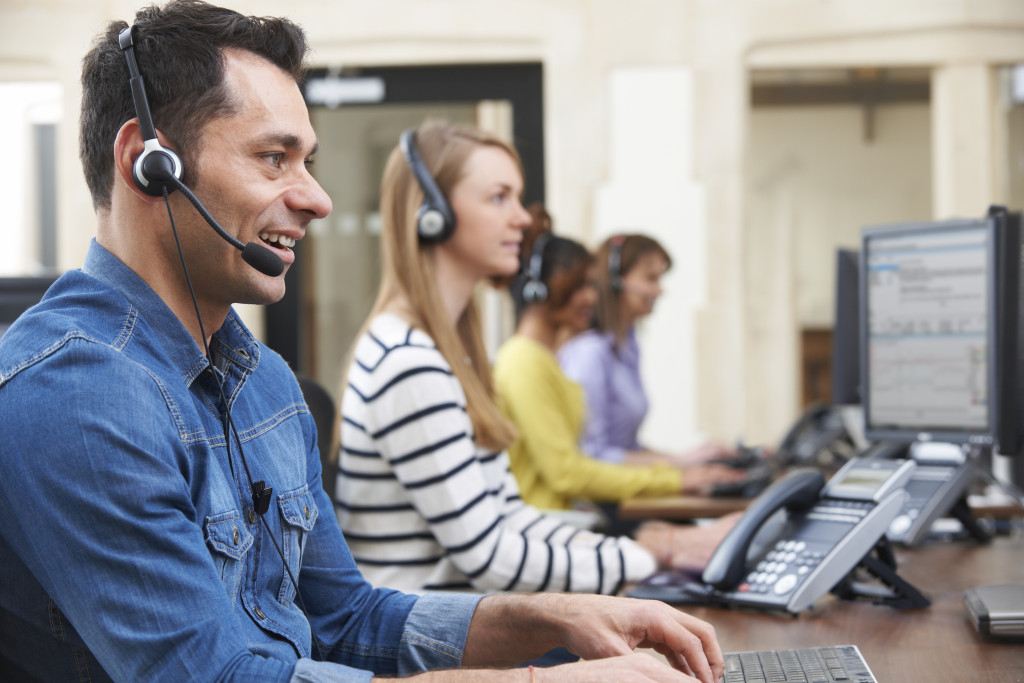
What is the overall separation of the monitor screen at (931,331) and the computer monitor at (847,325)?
0.52m

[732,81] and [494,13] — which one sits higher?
[494,13]

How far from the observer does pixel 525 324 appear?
3.06 m

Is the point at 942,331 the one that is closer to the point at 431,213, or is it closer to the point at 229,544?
the point at 431,213

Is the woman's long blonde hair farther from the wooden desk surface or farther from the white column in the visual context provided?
the white column

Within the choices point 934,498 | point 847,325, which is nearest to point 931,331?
point 934,498

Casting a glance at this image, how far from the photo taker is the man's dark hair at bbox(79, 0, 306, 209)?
3.32 ft

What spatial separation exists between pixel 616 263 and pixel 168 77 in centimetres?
281

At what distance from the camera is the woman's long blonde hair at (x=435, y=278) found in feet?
6.07

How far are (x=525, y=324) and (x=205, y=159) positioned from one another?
207cm

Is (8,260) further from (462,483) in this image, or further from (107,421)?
(107,421)

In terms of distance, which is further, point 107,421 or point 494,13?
point 494,13

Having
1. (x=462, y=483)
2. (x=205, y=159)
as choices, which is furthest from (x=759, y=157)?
→ (x=205, y=159)

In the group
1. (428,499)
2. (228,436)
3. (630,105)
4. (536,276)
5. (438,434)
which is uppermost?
(630,105)

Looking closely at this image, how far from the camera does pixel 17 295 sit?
6.17 feet
